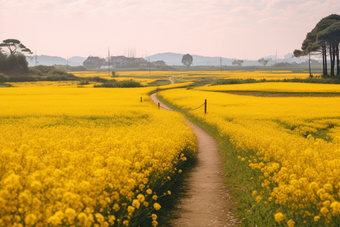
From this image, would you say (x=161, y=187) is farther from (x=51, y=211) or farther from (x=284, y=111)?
(x=284, y=111)

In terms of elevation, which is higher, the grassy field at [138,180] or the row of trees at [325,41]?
the row of trees at [325,41]

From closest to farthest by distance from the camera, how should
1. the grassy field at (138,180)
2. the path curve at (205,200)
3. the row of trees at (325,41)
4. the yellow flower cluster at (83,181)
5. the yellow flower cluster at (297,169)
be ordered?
the yellow flower cluster at (83,181) < the grassy field at (138,180) < the yellow flower cluster at (297,169) < the path curve at (205,200) < the row of trees at (325,41)

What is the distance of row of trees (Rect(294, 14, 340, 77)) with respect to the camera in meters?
61.8

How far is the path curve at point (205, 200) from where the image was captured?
7141 millimetres

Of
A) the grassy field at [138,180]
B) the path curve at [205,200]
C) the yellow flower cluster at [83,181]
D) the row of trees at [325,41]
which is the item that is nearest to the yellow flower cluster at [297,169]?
the grassy field at [138,180]

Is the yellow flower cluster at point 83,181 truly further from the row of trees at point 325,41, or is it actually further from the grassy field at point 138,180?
the row of trees at point 325,41

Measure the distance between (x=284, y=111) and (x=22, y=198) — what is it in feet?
83.1

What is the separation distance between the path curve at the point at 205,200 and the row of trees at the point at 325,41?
6010cm

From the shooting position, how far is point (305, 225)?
563 centimetres

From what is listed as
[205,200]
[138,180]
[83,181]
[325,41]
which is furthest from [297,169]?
[325,41]

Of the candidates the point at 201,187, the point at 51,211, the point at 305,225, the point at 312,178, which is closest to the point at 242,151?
the point at 201,187

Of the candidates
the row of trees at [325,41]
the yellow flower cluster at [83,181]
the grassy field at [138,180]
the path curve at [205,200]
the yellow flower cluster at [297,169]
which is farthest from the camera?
the row of trees at [325,41]

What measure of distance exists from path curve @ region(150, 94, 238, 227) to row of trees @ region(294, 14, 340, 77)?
60096 millimetres

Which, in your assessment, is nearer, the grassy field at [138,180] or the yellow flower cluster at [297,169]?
the grassy field at [138,180]
